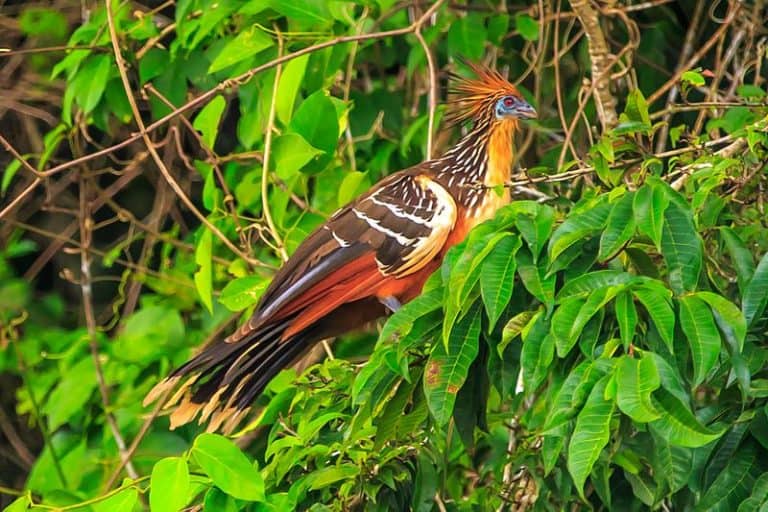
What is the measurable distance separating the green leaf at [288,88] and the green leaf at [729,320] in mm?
1725

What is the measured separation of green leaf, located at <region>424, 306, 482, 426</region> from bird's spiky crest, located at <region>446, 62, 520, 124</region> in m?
1.23

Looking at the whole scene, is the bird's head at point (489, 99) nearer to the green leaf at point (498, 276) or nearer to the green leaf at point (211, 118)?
the green leaf at point (211, 118)

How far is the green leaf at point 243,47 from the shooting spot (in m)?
3.68

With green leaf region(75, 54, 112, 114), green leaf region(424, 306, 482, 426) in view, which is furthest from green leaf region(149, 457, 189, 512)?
green leaf region(75, 54, 112, 114)

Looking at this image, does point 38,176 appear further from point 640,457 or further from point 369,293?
point 640,457

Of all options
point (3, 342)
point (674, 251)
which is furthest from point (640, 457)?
point (3, 342)

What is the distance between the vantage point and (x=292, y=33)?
12.8 feet

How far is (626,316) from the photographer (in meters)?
2.20

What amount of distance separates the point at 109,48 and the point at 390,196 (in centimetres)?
118

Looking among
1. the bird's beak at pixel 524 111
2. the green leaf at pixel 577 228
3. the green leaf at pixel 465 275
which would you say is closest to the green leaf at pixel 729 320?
the green leaf at pixel 577 228

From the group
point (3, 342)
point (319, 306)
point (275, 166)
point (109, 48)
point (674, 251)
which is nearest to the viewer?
point (674, 251)

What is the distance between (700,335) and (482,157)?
4.78 ft

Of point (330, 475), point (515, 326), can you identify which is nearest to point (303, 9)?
point (330, 475)

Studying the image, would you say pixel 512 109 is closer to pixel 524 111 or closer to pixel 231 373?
pixel 524 111
